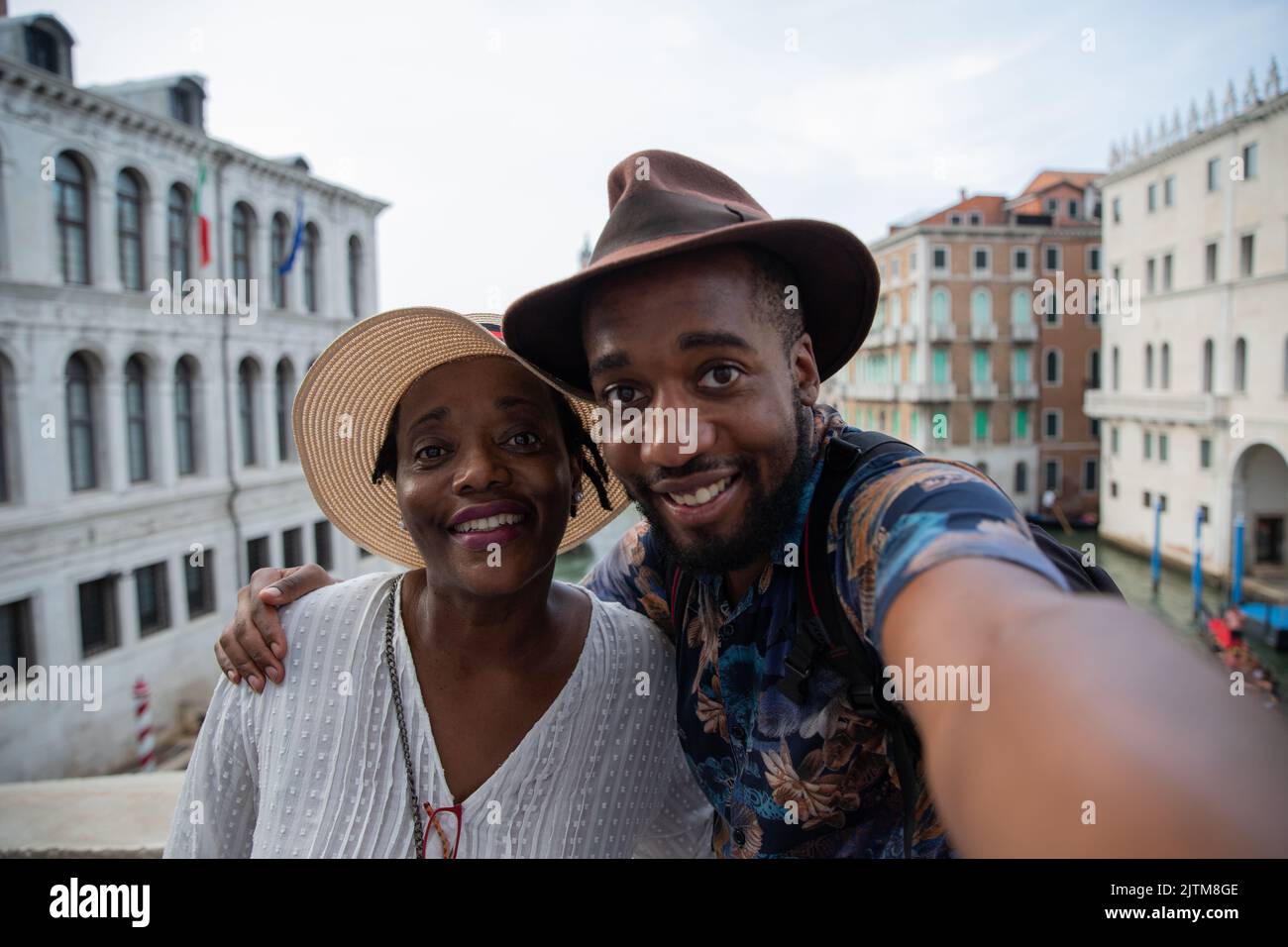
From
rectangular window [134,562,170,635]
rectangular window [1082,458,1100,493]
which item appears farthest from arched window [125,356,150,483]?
rectangular window [1082,458,1100,493]

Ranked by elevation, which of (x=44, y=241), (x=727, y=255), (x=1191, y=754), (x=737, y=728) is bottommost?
(x=737, y=728)

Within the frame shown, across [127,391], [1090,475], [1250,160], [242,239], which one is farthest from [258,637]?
[1090,475]

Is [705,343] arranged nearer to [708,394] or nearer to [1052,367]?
[708,394]

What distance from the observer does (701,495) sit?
5.12 feet

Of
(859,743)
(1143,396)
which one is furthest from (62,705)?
(1143,396)

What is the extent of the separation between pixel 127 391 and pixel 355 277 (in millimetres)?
7457

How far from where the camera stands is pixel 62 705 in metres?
13.4

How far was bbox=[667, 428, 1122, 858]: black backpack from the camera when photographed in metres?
1.39

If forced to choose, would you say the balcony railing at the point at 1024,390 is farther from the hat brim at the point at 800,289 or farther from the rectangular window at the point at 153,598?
the hat brim at the point at 800,289

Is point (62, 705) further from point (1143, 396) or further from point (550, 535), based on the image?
point (1143, 396)

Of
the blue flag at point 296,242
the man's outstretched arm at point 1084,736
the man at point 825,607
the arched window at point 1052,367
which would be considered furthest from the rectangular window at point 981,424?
the man's outstretched arm at point 1084,736

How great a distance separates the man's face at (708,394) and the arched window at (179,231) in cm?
1711
